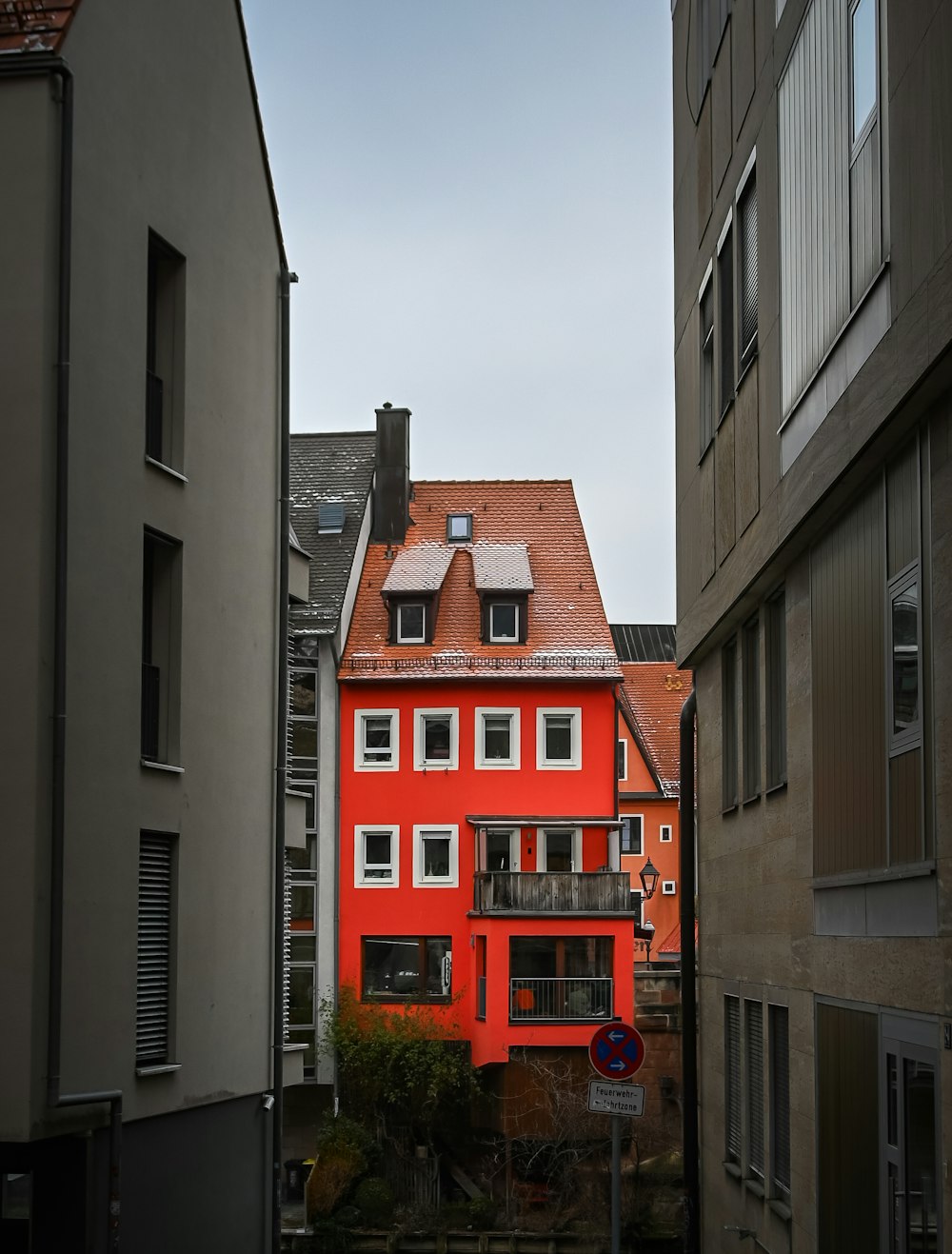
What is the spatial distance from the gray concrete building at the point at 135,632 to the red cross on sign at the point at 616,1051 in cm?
372

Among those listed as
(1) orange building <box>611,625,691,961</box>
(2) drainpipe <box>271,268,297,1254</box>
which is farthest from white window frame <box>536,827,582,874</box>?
(2) drainpipe <box>271,268,297,1254</box>

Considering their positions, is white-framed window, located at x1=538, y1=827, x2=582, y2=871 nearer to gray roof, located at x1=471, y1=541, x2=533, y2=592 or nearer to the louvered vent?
gray roof, located at x1=471, y1=541, x2=533, y2=592

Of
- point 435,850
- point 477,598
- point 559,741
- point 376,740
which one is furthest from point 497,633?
point 435,850

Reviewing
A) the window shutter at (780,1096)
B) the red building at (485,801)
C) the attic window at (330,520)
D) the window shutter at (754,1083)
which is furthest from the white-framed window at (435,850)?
the window shutter at (780,1096)

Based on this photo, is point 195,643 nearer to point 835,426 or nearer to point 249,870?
point 249,870

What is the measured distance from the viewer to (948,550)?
9.26 metres

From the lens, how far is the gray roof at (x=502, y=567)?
47.9 metres

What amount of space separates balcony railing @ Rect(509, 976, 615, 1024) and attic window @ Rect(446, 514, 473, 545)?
13465 millimetres

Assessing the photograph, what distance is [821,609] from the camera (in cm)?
1324

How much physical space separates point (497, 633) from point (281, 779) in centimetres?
2795

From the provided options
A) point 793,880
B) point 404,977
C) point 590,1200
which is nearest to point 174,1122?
point 793,880

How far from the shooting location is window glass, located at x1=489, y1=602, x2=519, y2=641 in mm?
47562

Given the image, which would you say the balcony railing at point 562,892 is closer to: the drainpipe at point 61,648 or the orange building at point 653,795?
the orange building at point 653,795

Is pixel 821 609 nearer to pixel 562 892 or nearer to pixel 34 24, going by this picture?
pixel 34 24
